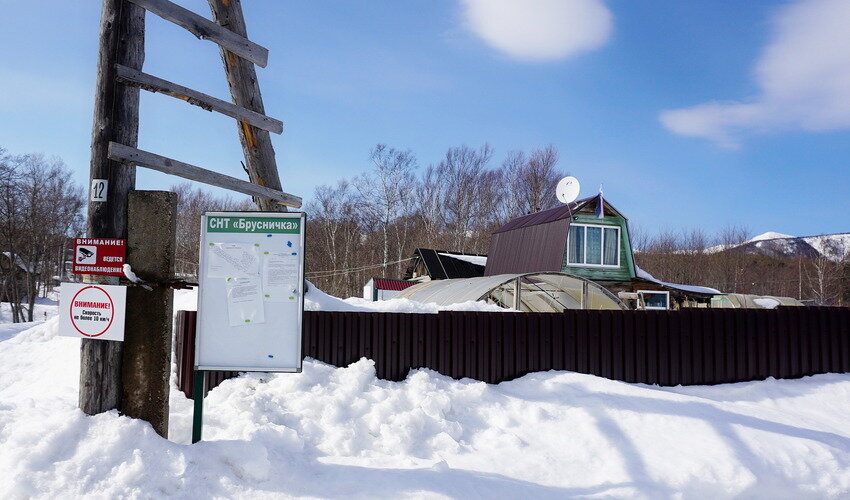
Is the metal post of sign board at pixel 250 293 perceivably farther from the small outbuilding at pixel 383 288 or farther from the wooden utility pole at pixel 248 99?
the small outbuilding at pixel 383 288

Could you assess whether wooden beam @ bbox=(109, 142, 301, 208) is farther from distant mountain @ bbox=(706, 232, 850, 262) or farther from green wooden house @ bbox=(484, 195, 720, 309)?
distant mountain @ bbox=(706, 232, 850, 262)

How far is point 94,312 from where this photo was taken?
4.80 metres

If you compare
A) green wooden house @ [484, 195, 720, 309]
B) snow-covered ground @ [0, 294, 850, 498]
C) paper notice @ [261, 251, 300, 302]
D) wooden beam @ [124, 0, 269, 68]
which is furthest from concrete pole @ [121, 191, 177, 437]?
green wooden house @ [484, 195, 720, 309]

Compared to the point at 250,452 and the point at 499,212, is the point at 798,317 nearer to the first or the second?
the point at 250,452

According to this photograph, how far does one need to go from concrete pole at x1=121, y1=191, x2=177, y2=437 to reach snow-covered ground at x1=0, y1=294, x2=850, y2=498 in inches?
8.1

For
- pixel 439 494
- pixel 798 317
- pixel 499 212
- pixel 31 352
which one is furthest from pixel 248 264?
pixel 499 212

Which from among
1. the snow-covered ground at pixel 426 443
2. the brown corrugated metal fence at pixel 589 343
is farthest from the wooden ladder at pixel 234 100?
the snow-covered ground at pixel 426 443

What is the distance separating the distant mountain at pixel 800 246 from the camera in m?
68.5

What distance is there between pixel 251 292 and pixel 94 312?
4.33ft

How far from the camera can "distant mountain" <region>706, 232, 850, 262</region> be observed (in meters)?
68.5

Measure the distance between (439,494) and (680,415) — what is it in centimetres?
372

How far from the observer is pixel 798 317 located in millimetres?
9570

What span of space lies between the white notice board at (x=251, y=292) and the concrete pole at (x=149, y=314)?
0.30 metres

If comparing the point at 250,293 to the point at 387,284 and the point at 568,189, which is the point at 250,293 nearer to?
the point at 568,189
